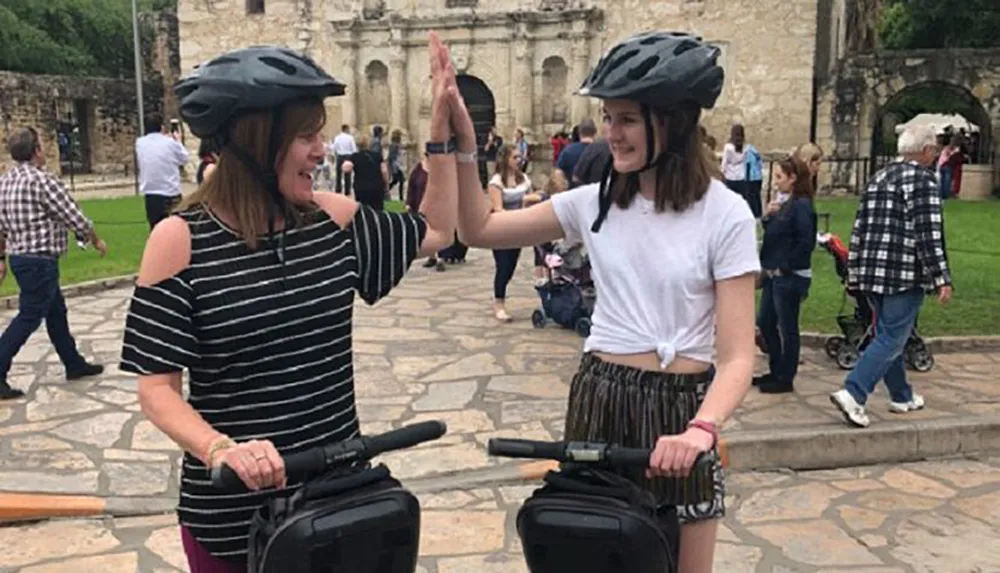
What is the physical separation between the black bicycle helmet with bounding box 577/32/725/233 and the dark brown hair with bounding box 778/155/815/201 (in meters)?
4.54

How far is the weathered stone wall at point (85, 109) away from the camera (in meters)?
31.3

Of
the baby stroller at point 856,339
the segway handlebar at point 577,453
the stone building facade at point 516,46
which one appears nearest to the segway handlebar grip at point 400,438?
the segway handlebar at point 577,453

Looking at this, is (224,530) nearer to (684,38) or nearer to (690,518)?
(690,518)

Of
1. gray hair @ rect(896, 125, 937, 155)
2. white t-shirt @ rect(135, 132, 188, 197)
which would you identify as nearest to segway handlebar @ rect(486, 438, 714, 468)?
gray hair @ rect(896, 125, 937, 155)

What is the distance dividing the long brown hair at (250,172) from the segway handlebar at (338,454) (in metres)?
0.54

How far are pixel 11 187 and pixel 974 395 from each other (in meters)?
7.53

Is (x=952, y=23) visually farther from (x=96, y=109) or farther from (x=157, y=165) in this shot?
(x=96, y=109)

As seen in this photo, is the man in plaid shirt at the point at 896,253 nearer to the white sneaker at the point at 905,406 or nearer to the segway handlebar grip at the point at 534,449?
the white sneaker at the point at 905,406

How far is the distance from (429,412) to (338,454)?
5.02 metres

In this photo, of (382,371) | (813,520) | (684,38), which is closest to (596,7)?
(382,371)

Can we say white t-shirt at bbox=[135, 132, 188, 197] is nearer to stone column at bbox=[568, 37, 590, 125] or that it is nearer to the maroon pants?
the maroon pants

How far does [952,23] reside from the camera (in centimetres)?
3167

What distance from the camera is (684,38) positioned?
2.61 metres

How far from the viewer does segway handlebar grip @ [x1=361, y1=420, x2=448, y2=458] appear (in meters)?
2.04
